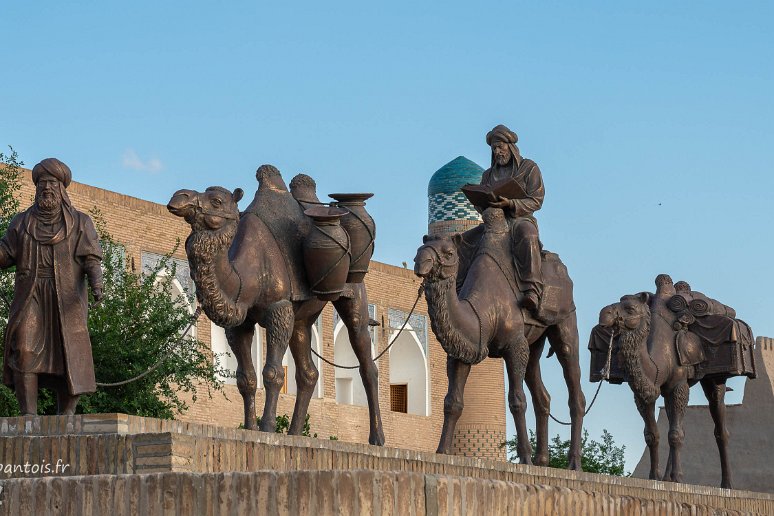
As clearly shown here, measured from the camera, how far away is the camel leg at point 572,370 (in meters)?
17.1

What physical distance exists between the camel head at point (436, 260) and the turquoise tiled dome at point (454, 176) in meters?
26.8

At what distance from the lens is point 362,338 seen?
1493cm

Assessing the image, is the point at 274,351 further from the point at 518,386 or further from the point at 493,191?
the point at 493,191

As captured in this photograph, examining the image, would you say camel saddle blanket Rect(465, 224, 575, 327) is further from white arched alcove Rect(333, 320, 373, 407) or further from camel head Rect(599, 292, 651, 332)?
white arched alcove Rect(333, 320, 373, 407)

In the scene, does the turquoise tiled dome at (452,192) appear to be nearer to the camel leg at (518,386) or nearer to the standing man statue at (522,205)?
the standing man statue at (522,205)

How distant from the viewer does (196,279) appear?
12.9 m

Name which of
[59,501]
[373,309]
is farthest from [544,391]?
[373,309]

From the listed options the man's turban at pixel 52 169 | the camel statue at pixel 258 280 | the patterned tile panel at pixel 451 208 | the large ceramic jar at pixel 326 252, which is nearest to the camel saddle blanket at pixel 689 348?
the camel statue at pixel 258 280

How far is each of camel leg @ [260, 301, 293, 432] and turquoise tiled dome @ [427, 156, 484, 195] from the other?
2833 centimetres

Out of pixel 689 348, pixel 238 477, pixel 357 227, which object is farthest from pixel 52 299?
pixel 689 348

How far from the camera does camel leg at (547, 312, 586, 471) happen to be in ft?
56.2

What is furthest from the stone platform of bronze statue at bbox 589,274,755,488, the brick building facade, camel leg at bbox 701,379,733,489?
the brick building facade

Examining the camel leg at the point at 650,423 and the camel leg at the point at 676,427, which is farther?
the camel leg at the point at 676,427

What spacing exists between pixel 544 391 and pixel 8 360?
656 cm
